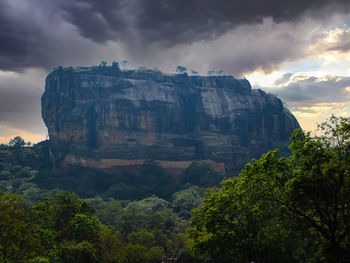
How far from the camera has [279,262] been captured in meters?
25.2

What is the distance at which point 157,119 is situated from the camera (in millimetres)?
153750

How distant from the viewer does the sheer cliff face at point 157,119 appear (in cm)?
14250

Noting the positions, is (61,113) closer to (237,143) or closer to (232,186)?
(237,143)

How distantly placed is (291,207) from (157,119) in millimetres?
133076

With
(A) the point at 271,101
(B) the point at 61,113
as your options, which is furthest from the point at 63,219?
(A) the point at 271,101

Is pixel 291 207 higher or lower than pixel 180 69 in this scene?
lower

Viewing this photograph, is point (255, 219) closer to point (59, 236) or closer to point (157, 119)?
point (59, 236)

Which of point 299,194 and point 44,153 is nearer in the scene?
point 299,194

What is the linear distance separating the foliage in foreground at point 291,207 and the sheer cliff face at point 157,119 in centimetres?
11798

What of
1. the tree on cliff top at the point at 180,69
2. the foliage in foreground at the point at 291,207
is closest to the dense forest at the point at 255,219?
the foliage in foreground at the point at 291,207

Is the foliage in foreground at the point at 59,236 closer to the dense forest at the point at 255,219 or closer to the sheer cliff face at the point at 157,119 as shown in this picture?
the dense forest at the point at 255,219

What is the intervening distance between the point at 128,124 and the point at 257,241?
12586 cm

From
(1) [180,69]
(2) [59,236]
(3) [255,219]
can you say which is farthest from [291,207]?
(1) [180,69]

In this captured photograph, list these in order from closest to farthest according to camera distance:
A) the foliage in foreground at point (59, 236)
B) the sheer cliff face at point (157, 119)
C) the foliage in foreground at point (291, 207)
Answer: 1. the foliage in foreground at point (291, 207)
2. the foliage in foreground at point (59, 236)
3. the sheer cliff face at point (157, 119)
